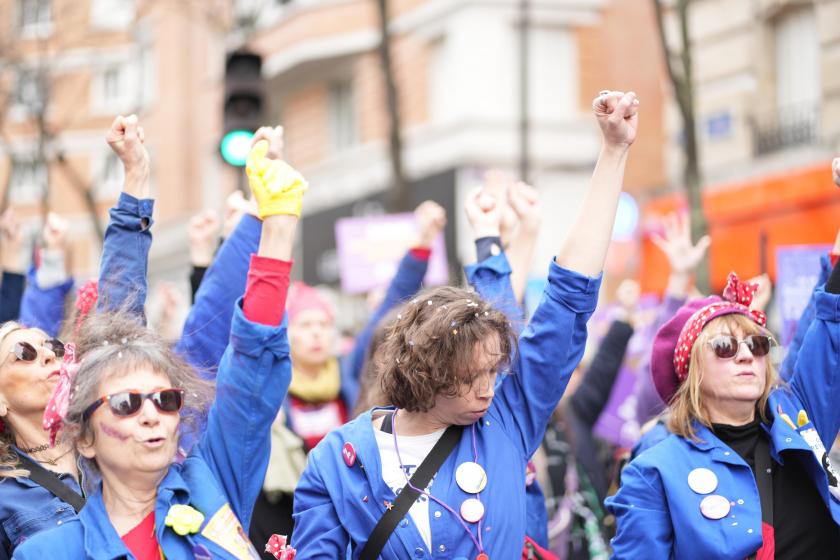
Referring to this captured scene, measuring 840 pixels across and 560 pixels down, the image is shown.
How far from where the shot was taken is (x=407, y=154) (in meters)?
21.2

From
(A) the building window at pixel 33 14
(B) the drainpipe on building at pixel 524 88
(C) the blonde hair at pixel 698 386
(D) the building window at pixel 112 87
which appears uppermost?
(D) the building window at pixel 112 87

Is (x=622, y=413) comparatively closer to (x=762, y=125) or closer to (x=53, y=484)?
(x=53, y=484)

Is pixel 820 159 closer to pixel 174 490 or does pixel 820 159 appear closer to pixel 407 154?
pixel 407 154

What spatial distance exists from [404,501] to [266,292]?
673mm

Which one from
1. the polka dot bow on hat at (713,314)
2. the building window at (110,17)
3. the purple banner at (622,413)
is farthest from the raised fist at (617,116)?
the building window at (110,17)

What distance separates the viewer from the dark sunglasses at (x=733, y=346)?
4.05 meters

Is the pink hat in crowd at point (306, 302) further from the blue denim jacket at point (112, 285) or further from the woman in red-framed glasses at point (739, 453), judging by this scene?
the woman in red-framed glasses at point (739, 453)

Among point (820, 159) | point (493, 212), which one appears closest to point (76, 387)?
point (493, 212)

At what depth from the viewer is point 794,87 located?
51.6 feet

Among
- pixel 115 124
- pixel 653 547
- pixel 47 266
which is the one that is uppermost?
pixel 115 124

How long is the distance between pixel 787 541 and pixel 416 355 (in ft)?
4.43

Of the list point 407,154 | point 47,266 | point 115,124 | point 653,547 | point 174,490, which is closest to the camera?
point 174,490

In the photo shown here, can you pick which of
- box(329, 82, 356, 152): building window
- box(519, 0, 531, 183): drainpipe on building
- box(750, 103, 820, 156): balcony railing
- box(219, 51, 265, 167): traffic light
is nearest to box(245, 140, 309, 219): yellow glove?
box(219, 51, 265, 167): traffic light

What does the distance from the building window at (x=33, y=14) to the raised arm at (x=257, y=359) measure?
51.2 ft
